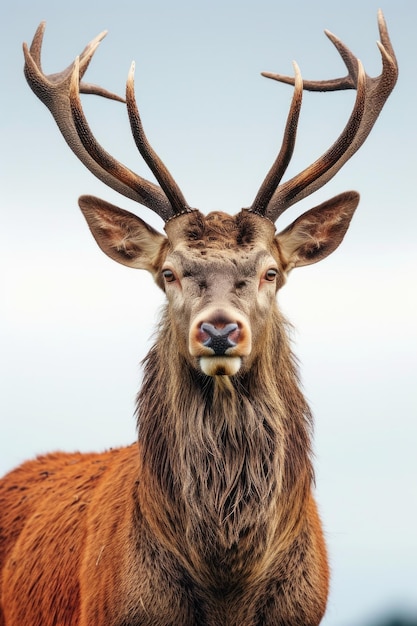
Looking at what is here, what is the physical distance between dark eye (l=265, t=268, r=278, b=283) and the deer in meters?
0.03

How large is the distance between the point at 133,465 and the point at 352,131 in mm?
2965

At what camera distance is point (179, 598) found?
634 cm

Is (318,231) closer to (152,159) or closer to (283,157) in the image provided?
(283,157)

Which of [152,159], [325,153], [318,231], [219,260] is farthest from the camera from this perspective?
[318,231]

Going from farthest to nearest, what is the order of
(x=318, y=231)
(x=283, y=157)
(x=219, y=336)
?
(x=318, y=231) < (x=283, y=157) < (x=219, y=336)

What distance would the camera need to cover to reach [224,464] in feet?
20.9

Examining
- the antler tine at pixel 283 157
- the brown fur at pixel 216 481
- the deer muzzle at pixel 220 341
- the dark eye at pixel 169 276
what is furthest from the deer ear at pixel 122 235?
the deer muzzle at pixel 220 341

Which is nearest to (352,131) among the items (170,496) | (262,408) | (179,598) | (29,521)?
(262,408)

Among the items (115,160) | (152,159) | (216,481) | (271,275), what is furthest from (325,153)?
(216,481)

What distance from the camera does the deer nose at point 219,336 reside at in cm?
572

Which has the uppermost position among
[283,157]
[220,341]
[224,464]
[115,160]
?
[115,160]

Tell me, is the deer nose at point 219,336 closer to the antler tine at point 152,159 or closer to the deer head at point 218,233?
the deer head at point 218,233

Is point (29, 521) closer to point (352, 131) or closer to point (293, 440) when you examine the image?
point (293, 440)

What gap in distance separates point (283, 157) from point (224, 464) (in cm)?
219
